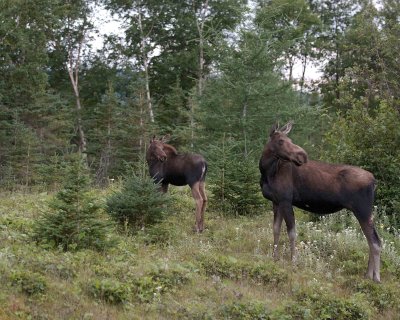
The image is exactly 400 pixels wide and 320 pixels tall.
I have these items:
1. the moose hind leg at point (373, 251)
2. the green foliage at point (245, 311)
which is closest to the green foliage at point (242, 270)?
the green foliage at point (245, 311)

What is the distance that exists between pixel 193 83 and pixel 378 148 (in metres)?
23.9

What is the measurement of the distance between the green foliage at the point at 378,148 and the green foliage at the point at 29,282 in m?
8.17

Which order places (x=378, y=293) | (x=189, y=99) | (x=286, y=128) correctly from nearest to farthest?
(x=378, y=293) → (x=286, y=128) → (x=189, y=99)

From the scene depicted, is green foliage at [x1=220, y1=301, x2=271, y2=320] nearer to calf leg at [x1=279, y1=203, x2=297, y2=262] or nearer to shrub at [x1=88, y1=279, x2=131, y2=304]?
shrub at [x1=88, y1=279, x2=131, y2=304]

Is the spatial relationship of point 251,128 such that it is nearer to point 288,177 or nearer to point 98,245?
point 288,177

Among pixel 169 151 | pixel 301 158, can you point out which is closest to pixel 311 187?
pixel 301 158

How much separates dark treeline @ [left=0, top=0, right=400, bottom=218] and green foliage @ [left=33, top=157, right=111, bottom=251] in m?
3.25

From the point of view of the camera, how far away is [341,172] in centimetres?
919

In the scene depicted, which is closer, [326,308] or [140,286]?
[140,286]

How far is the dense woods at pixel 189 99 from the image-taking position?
1245cm

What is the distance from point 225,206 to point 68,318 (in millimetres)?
7643

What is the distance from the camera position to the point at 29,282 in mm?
6410

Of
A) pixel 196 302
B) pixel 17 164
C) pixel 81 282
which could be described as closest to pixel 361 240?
pixel 196 302

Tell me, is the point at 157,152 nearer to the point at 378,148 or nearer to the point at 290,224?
the point at 290,224
